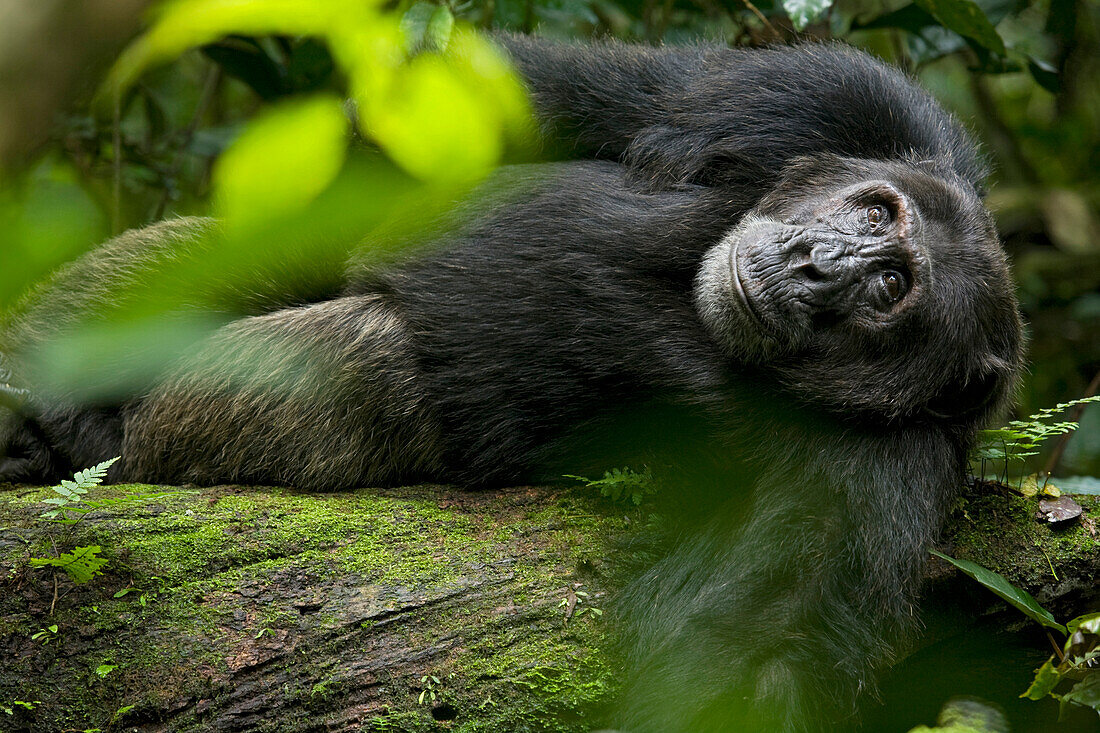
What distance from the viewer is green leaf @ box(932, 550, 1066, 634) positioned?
3.44m

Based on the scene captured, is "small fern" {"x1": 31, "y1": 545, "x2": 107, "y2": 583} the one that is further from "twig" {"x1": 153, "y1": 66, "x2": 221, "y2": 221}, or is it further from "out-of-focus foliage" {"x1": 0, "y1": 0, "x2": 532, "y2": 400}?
"twig" {"x1": 153, "y1": 66, "x2": 221, "y2": 221}

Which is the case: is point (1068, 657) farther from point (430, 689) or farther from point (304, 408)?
point (304, 408)

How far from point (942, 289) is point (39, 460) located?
4000mm

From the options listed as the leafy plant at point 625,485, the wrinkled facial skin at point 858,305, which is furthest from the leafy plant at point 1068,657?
the leafy plant at point 625,485

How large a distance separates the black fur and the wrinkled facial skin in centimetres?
1

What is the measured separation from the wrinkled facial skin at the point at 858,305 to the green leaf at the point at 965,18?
1273 millimetres

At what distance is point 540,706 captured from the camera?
10.6 ft

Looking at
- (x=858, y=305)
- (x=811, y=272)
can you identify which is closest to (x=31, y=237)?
(x=811, y=272)

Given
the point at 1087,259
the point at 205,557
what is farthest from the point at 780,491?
the point at 1087,259

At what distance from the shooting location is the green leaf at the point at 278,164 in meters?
1.44

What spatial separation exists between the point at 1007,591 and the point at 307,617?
2494mm

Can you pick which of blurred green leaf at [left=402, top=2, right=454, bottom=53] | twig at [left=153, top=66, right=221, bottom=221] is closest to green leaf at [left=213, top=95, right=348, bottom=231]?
blurred green leaf at [left=402, top=2, right=454, bottom=53]

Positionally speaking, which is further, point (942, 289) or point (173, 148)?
point (173, 148)

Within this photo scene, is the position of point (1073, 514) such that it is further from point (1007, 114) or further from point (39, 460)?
point (1007, 114)
